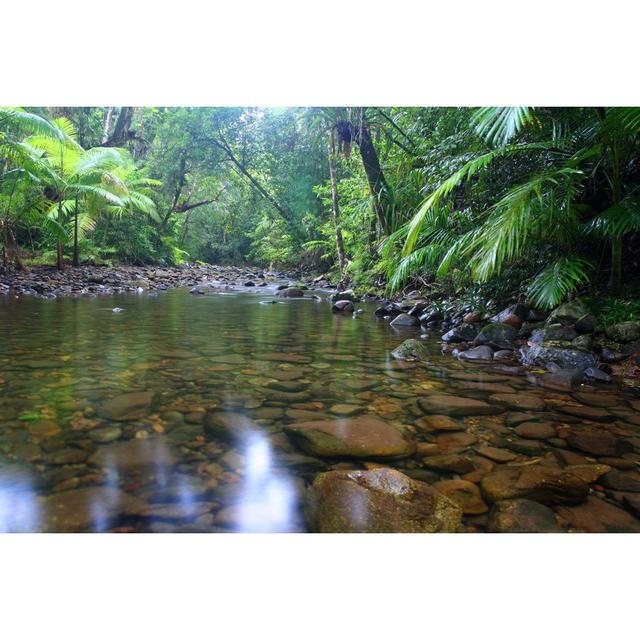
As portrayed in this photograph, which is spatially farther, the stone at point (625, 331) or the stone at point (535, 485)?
the stone at point (625, 331)

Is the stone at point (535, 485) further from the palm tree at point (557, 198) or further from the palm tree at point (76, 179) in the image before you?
the palm tree at point (76, 179)

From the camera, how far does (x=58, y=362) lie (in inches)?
127

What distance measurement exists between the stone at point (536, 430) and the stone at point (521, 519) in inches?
24.5

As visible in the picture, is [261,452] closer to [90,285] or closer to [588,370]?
[588,370]

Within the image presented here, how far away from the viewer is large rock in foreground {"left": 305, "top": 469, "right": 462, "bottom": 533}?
4.51 feet

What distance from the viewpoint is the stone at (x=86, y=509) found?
4.30 feet

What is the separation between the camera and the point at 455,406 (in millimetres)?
2398

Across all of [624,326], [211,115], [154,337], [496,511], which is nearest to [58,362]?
[154,337]

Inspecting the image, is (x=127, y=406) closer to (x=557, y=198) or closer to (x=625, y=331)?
(x=625, y=331)

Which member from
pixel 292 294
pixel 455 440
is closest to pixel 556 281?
pixel 455 440

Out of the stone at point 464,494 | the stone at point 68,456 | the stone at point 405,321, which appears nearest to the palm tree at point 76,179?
the stone at point 405,321

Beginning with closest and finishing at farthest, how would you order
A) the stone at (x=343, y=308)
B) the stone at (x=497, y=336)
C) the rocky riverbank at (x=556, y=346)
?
the rocky riverbank at (x=556, y=346) < the stone at (x=497, y=336) < the stone at (x=343, y=308)

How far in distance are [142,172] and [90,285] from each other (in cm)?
790

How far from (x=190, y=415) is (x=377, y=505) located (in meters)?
1.14
